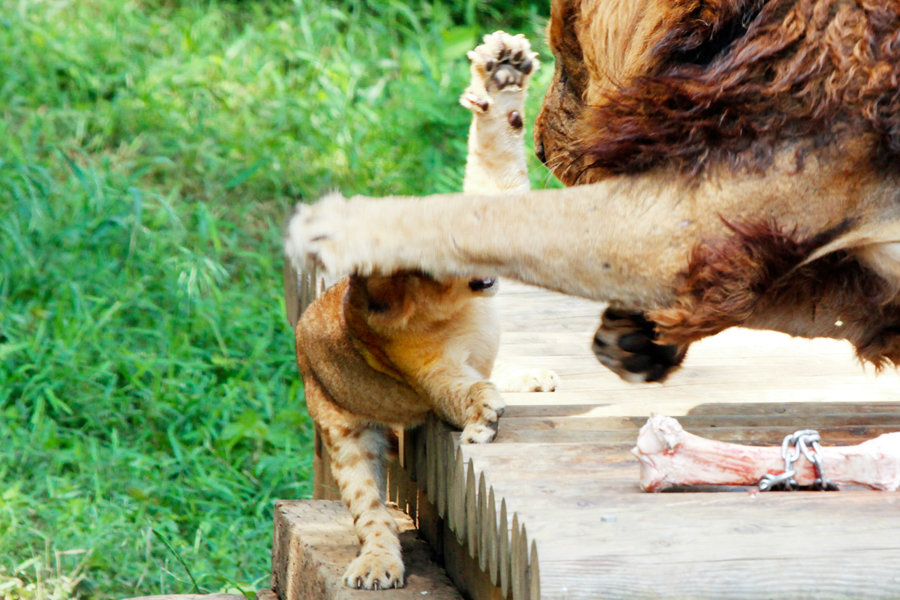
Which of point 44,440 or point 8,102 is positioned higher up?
point 8,102

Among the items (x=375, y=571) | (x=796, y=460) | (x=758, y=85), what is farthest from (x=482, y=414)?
(x=758, y=85)

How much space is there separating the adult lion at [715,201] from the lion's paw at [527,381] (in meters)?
0.86

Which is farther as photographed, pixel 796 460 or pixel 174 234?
pixel 174 234

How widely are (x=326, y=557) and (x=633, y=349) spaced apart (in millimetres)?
1124

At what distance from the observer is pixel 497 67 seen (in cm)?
346

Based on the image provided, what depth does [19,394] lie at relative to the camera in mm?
5535

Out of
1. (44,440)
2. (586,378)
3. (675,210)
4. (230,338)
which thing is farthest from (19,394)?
(675,210)

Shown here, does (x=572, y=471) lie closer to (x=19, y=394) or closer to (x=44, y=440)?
(x=44, y=440)

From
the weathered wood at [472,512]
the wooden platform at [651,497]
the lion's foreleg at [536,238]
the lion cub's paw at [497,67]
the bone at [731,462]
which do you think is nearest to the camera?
the wooden platform at [651,497]

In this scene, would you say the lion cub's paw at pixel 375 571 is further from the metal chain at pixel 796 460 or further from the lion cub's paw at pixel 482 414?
the metal chain at pixel 796 460

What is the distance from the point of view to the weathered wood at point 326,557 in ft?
9.89

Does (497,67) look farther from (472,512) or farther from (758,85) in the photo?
(472,512)

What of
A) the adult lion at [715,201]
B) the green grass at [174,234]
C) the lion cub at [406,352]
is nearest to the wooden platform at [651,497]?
the lion cub at [406,352]

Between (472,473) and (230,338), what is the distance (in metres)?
3.80
